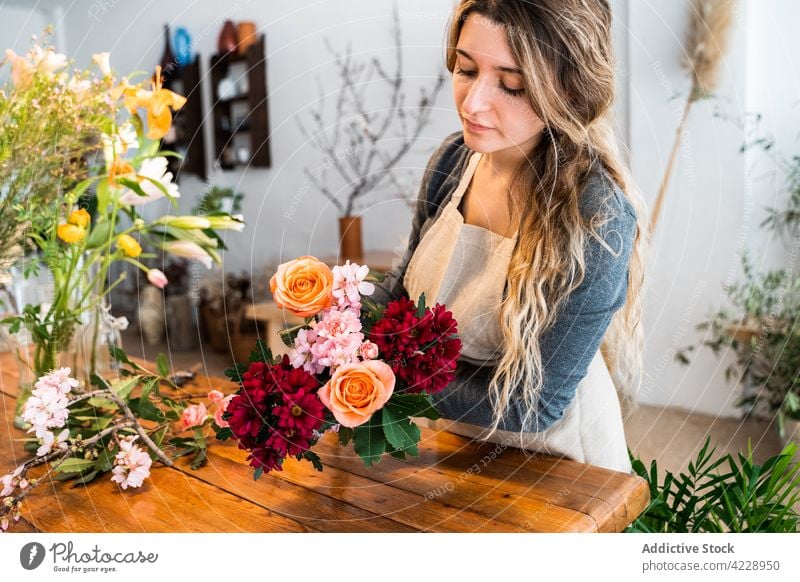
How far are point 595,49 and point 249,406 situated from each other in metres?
0.40

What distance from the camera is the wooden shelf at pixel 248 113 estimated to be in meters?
1.31

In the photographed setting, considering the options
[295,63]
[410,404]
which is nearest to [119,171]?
[410,404]

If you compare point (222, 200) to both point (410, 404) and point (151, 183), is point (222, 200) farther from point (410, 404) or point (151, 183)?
point (410, 404)

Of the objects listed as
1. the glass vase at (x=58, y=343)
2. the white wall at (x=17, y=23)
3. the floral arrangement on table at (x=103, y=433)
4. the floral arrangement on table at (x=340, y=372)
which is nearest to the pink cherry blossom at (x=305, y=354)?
the floral arrangement on table at (x=340, y=372)

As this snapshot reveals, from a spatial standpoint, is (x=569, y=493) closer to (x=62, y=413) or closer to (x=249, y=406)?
(x=249, y=406)

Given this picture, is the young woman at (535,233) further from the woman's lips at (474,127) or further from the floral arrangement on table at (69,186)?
the floral arrangement on table at (69,186)

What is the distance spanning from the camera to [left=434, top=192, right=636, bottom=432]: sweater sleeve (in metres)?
0.63

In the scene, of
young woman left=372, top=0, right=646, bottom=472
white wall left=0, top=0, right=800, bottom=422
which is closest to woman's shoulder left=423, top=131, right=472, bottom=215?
young woman left=372, top=0, right=646, bottom=472

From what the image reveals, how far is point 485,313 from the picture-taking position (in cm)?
67

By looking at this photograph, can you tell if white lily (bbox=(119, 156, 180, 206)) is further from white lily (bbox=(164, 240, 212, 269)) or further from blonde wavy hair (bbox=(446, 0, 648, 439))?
blonde wavy hair (bbox=(446, 0, 648, 439))

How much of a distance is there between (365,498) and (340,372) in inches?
4.9

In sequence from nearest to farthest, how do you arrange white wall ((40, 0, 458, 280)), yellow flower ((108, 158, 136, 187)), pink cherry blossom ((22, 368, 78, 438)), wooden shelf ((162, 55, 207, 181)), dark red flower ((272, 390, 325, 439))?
dark red flower ((272, 390, 325, 439)), pink cherry blossom ((22, 368, 78, 438)), yellow flower ((108, 158, 136, 187)), white wall ((40, 0, 458, 280)), wooden shelf ((162, 55, 207, 181))

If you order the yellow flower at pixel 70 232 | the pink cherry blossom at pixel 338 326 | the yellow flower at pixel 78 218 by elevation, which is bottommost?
the pink cherry blossom at pixel 338 326
